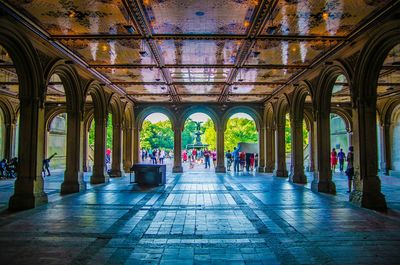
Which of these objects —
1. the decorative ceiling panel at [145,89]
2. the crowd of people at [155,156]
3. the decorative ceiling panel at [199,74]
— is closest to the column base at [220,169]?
the crowd of people at [155,156]

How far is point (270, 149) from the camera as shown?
64.0 feet

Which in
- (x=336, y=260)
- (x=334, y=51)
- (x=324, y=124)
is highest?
(x=334, y=51)

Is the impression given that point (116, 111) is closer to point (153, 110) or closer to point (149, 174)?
point (153, 110)

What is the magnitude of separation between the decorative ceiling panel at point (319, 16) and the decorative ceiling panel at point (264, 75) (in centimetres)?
377

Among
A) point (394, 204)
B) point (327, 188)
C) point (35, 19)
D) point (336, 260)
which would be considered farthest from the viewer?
point (327, 188)

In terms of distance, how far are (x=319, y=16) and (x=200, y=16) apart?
8.30ft

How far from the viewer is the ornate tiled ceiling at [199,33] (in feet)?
21.4

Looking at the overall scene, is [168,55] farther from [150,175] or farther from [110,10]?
[150,175]

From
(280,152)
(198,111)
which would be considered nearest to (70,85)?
(198,111)

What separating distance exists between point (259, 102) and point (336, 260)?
53.1ft

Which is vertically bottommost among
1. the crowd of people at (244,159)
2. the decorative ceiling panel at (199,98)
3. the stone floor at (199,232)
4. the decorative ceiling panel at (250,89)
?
the stone floor at (199,232)

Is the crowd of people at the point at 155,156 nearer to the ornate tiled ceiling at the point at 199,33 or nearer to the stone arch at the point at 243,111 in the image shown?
the stone arch at the point at 243,111

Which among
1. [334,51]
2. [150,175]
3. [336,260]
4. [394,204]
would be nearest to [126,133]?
[150,175]

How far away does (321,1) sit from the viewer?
6301 mm
